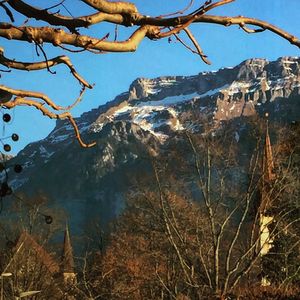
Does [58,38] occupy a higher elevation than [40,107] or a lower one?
higher

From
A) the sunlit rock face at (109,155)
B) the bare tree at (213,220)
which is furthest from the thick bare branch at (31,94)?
the sunlit rock face at (109,155)

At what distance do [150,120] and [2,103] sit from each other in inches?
7406

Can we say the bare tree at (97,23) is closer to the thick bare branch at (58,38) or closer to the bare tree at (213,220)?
the thick bare branch at (58,38)

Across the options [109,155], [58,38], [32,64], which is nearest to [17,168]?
[32,64]

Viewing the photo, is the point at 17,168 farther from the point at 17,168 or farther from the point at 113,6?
the point at 113,6

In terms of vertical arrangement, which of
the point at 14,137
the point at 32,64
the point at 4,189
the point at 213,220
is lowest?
the point at 213,220

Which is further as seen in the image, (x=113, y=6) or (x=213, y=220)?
(x=213, y=220)

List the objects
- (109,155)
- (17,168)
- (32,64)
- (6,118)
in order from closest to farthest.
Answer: (32,64) < (17,168) < (6,118) < (109,155)

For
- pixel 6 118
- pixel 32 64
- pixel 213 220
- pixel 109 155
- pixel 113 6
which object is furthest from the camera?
pixel 109 155

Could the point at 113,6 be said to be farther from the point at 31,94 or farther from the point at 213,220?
the point at 213,220

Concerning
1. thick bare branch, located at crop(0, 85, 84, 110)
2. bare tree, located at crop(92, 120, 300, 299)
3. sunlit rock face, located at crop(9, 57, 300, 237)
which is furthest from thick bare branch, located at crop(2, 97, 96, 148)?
sunlit rock face, located at crop(9, 57, 300, 237)

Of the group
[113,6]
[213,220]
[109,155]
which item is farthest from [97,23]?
[109,155]

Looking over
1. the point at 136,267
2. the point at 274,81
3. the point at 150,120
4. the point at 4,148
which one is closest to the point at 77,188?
Result: the point at 150,120

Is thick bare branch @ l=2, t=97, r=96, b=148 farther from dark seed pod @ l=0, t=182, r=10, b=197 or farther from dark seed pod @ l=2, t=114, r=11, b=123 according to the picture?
dark seed pod @ l=0, t=182, r=10, b=197
